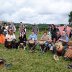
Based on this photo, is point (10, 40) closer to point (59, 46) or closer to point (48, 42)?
point (48, 42)

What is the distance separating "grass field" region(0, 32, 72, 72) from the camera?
1353 centimetres

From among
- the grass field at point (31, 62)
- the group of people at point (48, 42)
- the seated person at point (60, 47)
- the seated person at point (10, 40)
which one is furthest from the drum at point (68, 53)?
the seated person at point (10, 40)

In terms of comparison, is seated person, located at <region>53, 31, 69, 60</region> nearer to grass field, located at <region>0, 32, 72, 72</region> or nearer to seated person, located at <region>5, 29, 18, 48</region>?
grass field, located at <region>0, 32, 72, 72</region>

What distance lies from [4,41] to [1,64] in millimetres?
7330

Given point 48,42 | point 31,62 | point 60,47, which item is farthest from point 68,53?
point 48,42

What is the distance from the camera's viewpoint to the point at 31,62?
49.7ft

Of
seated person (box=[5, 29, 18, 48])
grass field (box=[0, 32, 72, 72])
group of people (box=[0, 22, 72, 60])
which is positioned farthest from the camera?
seated person (box=[5, 29, 18, 48])

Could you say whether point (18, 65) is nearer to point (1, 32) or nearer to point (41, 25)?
point (1, 32)

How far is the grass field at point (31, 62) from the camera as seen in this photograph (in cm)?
1353

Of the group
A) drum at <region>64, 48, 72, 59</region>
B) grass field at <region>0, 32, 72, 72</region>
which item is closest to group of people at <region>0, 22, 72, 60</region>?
grass field at <region>0, 32, 72, 72</region>

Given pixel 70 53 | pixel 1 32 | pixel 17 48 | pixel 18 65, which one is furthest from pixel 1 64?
pixel 1 32

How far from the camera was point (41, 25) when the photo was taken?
53656 millimetres

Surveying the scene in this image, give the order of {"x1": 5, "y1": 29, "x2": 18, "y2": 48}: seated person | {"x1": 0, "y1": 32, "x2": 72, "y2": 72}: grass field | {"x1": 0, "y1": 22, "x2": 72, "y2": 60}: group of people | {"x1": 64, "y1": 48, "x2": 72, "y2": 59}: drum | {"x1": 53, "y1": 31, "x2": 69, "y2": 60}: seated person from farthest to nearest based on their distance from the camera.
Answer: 1. {"x1": 5, "y1": 29, "x2": 18, "y2": 48}: seated person
2. {"x1": 0, "y1": 22, "x2": 72, "y2": 60}: group of people
3. {"x1": 53, "y1": 31, "x2": 69, "y2": 60}: seated person
4. {"x1": 64, "y1": 48, "x2": 72, "y2": 59}: drum
5. {"x1": 0, "y1": 32, "x2": 72, "y2": 72}: grass field

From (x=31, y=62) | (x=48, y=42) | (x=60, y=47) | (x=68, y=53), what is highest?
(x=48, y=42)
